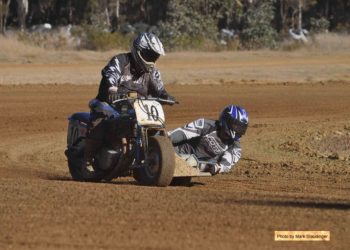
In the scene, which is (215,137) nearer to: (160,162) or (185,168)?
(185,168)

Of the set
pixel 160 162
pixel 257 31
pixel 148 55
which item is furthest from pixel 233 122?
pixel 257 31

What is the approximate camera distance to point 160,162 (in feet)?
37.2

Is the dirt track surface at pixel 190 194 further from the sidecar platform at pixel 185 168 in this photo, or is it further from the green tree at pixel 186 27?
the green tree at pixel 186 27

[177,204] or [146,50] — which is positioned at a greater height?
[146,50]

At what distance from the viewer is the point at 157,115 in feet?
37.8

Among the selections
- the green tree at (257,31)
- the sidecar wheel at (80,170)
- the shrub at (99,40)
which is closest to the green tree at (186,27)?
the green tree at (257,31)

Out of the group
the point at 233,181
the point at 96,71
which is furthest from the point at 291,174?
the point at 96,71

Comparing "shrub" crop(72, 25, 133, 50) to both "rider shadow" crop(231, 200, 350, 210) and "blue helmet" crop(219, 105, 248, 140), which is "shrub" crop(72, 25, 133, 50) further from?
"rider shadow" crop(231, 200, 350, 210)

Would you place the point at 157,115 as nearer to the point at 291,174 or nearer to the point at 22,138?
the point at 291,174

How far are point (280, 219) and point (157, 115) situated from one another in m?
3.25

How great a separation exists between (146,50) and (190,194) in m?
2.22

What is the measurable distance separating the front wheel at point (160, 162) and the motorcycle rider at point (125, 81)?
65cm

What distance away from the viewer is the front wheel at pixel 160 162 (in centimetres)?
1130

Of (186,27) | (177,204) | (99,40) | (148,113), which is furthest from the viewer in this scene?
(186,27)
